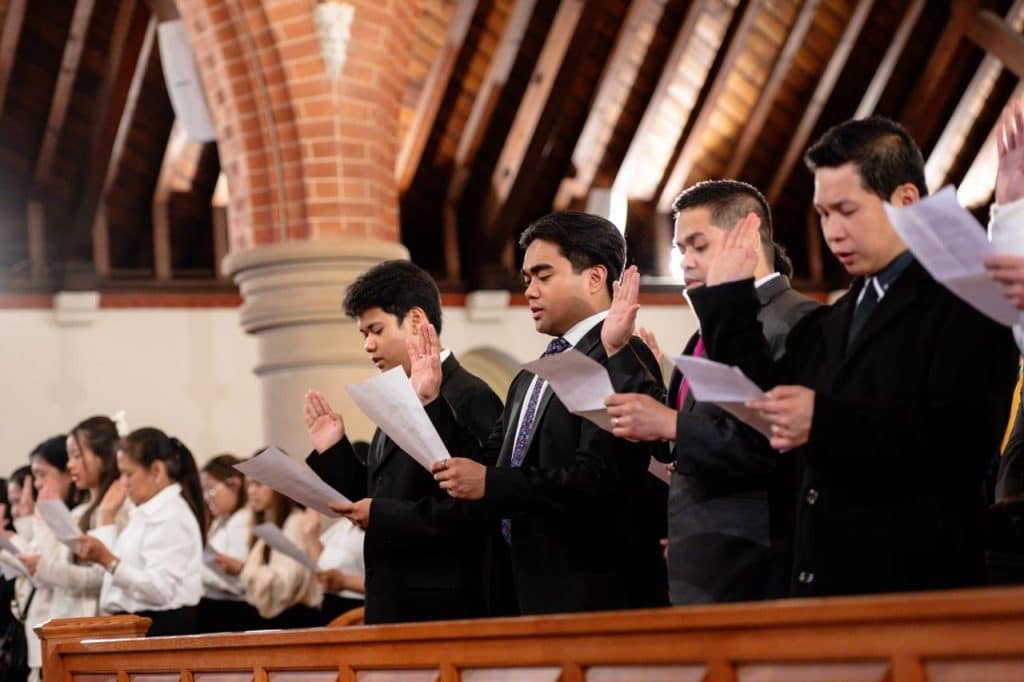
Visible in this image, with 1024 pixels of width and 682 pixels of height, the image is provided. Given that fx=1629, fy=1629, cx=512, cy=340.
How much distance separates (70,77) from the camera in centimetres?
1089

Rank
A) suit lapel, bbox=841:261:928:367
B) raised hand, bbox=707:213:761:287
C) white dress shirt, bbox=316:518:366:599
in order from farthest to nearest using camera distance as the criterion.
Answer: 1. white dress shirt, bbox=316:518:366:599
2. raised hand, bbox=707:213:761:287
3. suit lapel, bbox=841:261:928:367

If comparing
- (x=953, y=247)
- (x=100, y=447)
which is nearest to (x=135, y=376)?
(x=100, y=447)

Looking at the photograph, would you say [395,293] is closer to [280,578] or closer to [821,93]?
[280,578]

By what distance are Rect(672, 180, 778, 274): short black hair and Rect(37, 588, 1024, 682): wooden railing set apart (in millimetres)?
965

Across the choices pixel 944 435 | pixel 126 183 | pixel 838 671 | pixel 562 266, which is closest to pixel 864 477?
pixel 944 435

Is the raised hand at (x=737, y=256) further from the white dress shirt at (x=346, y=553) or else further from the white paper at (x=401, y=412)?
the white dress shirt at (x=346, y=553)

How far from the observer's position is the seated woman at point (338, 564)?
6.07m

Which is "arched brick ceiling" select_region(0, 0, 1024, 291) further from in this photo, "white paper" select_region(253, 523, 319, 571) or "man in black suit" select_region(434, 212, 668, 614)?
"man in black suit" select_region(434, 212, 668, 614)

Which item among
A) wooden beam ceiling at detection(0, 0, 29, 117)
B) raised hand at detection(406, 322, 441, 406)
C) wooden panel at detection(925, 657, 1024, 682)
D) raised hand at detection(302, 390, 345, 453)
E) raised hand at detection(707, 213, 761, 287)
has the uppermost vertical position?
wooden beam ceiling at detection(0, 0, 29, 117)

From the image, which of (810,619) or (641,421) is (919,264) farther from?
(810,619)

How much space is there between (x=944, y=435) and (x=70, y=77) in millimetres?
9418

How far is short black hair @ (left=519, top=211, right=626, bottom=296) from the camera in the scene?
336cm

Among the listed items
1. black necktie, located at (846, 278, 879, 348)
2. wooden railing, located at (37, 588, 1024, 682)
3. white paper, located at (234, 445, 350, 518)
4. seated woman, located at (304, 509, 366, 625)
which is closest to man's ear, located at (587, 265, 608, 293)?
white paper, located at (234, 445, 350, 518)

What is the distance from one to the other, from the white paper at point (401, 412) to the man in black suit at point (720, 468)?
0.52 meters
